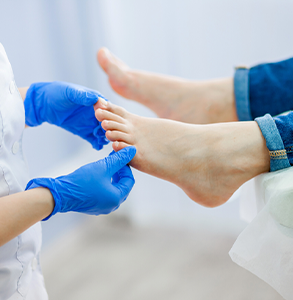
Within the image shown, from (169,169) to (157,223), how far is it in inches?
22.4

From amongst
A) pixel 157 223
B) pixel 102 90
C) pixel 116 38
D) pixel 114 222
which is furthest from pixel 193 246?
pixel 116 38

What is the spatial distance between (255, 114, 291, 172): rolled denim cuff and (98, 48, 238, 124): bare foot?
0.90 feet

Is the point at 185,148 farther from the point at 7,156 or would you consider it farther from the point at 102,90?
the point at 102,90

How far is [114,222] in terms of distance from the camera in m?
1.28

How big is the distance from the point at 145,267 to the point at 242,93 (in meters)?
0.68

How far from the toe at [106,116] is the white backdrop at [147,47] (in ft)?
1.64

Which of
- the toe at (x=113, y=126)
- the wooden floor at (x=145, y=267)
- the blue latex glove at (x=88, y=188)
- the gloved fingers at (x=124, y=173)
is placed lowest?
the wooden floor at (x=145, y=267)

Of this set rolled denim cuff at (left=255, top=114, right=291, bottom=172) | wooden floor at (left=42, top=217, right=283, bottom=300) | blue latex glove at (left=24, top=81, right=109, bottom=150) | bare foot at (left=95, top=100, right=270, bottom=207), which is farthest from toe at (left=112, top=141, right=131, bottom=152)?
wooden floor at (left=42, top=217, right=283, bottom=300)

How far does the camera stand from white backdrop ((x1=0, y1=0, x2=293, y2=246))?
1189 mm

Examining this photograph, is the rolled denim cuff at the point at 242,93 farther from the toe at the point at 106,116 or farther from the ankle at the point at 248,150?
the toe at the point at 106,116

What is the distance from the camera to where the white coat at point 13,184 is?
56cm

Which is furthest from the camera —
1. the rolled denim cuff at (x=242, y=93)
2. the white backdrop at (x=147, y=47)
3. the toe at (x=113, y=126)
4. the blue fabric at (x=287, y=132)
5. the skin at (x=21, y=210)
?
the white backdrop at (x=147, y=47)

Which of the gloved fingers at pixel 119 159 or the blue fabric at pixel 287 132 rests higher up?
the blue fabric at pixel 287 132

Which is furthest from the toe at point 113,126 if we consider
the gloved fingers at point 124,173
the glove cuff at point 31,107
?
the glove cuff at point 31,107
